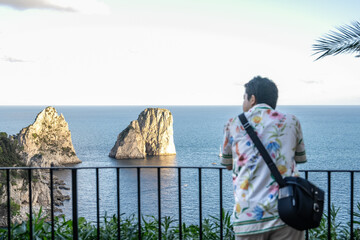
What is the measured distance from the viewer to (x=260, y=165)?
91.8 inches

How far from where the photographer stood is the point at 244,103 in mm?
2584

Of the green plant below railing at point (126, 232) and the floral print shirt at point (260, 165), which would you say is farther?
the green plant below railing at point (126, 232)

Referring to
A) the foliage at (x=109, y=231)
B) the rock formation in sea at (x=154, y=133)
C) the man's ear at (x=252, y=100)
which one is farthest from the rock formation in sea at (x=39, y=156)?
the man's ear at (x=252, y=100)

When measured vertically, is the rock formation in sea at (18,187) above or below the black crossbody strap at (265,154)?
below

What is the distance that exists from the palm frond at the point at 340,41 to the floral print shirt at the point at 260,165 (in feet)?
18.7

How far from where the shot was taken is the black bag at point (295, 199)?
2238mm

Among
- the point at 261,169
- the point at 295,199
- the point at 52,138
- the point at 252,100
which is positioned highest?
the point at 252,100

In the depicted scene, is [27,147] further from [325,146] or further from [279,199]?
[279,199]

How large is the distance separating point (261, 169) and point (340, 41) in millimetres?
6192

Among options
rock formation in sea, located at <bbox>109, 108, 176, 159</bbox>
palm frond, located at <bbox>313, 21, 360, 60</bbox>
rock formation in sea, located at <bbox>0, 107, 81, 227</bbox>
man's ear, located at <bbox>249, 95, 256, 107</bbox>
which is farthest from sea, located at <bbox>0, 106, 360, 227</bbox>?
man's ear, located at <bbox>249, 95, 256, 107</bbox>

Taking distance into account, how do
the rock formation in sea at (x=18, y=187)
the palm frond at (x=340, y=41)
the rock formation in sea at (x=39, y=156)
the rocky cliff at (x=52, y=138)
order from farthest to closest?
the rocky cliff at (x=52, y=138) → the rock formation in sea at (x=39, y=156) → the rock formation in sea at (x=18, y=187) → the palm frond at (x=340, y=41)

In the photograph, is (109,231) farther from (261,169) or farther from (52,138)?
(52,138)

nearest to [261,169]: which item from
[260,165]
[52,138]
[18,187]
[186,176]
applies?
[260,165]

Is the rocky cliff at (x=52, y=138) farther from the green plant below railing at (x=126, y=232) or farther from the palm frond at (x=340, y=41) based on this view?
the green plant below railing at (x=126, y=232)
